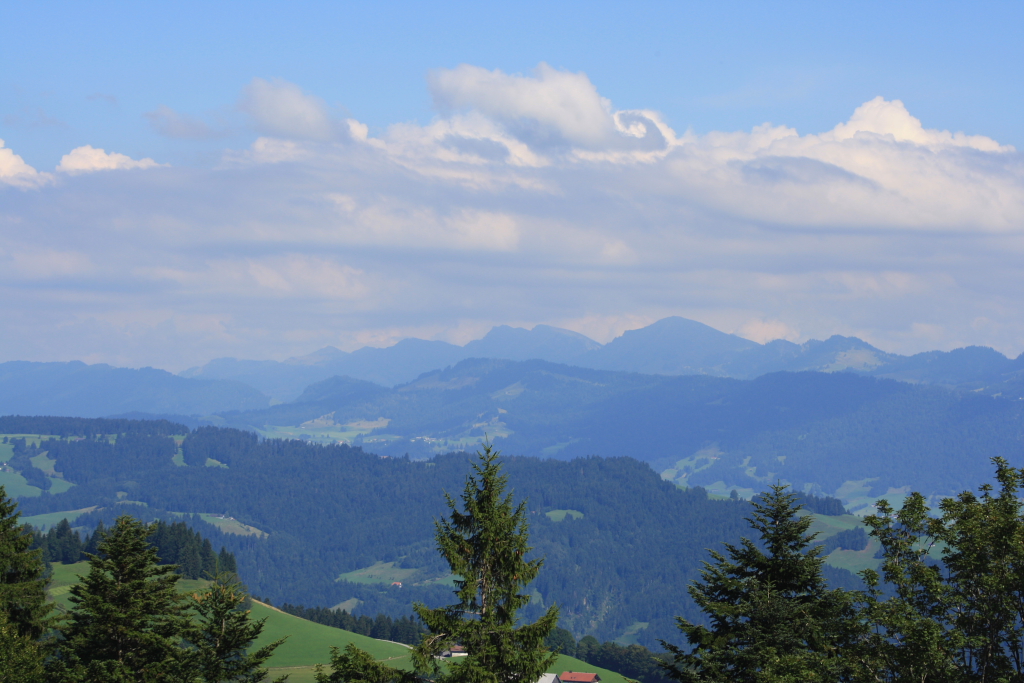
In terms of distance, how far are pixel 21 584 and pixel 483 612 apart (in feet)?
84.8

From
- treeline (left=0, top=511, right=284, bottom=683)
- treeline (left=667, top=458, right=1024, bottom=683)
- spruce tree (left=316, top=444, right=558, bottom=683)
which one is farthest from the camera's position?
treeline (left=0, top=511, right=284, bottom=683)

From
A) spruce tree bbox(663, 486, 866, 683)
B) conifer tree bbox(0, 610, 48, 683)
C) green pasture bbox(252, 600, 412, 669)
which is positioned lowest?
green pasture bbox(252, 600, 412, 669)

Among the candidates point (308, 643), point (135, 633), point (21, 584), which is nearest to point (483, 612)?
point (135, 633)

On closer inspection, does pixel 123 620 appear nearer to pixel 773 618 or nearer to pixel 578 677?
pixel 773 618

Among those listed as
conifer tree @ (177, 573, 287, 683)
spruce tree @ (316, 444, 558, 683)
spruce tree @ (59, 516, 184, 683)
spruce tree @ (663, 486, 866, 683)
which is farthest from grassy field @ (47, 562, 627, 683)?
spruce tree @ (316, 444, 558, 683)

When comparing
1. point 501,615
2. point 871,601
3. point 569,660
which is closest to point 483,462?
point 501,615

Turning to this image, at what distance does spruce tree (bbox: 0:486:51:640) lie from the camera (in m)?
41.5

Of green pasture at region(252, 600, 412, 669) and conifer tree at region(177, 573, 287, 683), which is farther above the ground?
conifer tree at region(177, 573, 287, 683)

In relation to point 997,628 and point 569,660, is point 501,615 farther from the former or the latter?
point 569,660

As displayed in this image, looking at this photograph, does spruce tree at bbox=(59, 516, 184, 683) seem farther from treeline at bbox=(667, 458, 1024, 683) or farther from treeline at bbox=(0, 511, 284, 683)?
treeline at bbox=(667, 458, 1024, 683)

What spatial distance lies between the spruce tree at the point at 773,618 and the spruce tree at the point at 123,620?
20.6 meters

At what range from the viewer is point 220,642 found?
36.3 metres

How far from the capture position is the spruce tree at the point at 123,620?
36.0m

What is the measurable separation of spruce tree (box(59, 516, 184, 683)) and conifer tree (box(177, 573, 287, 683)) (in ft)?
2.85
